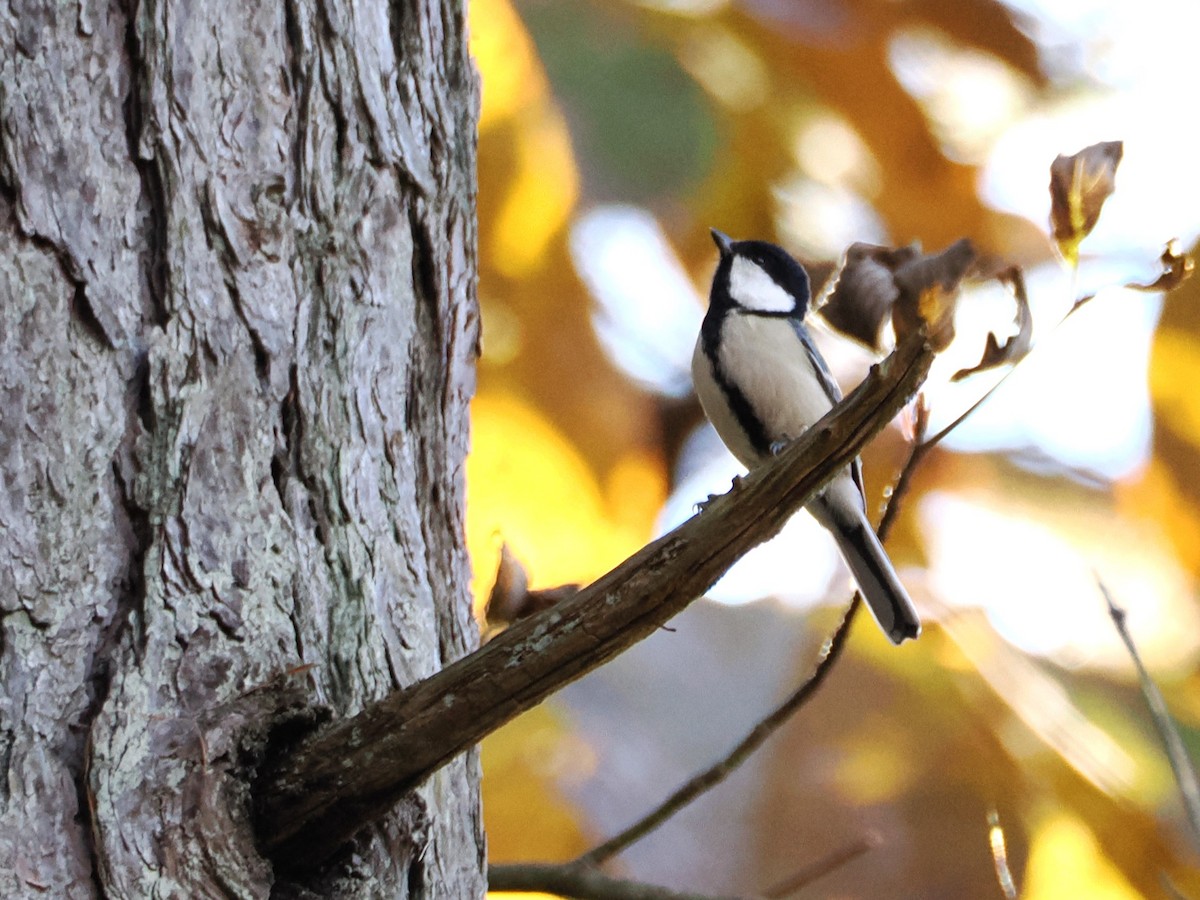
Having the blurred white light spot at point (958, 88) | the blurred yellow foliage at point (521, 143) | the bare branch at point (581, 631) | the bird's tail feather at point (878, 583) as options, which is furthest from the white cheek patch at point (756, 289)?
the bare branch at point (581, 631)

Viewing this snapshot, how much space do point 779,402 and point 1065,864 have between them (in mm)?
1520

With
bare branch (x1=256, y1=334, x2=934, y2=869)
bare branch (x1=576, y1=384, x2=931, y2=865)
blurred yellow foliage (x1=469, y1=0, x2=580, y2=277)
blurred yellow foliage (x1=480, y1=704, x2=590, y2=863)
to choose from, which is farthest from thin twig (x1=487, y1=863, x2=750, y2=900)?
blurred yellow foliage (x1=469, y1=0, x2=580, y2=277)

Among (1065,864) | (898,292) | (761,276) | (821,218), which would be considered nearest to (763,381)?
(761,276)

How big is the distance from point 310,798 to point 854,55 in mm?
3245

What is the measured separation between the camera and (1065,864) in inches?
118

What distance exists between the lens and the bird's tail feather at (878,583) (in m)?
2.07

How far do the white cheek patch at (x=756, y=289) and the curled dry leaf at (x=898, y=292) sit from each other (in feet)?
5.15

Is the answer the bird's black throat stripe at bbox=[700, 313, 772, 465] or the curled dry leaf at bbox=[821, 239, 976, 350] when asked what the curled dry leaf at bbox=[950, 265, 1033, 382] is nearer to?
the curled dry leaf at bbox=[821, 239, 976, 350]

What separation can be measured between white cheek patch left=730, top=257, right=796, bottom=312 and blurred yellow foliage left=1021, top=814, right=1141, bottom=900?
1.42 meters

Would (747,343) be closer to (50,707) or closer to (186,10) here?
(186,10)

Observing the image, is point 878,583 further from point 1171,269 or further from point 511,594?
point 1171,269

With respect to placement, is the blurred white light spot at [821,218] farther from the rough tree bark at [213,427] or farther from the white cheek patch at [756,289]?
the rough tree bark at [213,427]

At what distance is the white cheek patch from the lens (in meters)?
2.64

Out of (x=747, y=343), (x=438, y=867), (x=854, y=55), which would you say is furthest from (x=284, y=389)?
(x=854, y=55)
